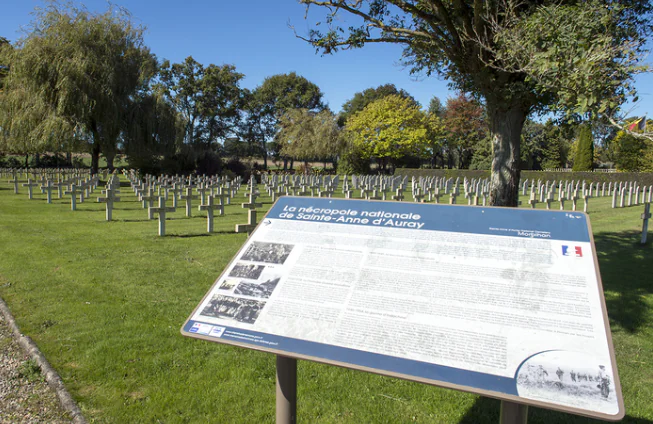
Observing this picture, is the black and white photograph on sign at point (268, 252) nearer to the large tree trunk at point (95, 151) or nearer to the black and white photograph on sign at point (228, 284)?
the black and white photograph on sign at point (228, 284)

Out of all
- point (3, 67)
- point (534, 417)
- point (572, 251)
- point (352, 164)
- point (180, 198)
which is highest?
point (3, 67)

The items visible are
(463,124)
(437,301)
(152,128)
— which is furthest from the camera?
(463,124)

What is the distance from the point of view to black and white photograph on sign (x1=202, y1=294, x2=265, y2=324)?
93.7 inches

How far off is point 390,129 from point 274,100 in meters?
25.4

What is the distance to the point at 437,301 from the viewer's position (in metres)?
2.18

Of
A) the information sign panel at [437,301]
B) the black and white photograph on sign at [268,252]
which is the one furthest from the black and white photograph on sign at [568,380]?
the black and white photograph on sign at [268,252]

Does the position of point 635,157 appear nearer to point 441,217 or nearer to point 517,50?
point 517,50


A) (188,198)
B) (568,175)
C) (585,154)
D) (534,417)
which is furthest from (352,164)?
(534,417)

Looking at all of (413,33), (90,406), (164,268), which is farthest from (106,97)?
(90,406)

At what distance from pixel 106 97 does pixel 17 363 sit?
25.8 metres

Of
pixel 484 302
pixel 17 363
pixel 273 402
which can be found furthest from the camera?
pixel 17 363

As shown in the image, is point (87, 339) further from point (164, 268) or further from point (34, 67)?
point (34, 67)

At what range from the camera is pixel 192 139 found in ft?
166

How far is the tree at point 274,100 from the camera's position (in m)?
58.1
